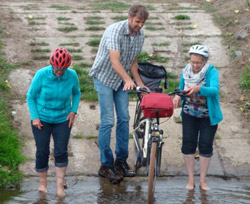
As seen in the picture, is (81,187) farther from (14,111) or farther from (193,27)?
(193,27)

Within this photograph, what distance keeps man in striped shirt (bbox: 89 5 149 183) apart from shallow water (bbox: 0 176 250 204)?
17cm

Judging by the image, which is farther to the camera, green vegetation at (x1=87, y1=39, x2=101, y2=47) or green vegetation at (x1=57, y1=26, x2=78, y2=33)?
green vegetation at (x1=57, y1=26, x2=78, y2=33)

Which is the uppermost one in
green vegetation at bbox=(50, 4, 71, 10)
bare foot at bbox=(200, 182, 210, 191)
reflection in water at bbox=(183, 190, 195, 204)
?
green vegetation at bbox=(50, 4, 71, 10)

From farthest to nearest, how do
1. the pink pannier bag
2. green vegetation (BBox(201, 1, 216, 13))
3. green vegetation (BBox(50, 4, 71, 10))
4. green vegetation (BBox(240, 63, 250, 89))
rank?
green vegetation (BBox(50, 4, 71, 10))
green vegetation (BBox(201, 1, 216, 13))
green vegetation (BBox(240, 63, 250, 89))
the pink pannier bag

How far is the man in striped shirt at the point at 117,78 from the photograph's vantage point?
233 inches

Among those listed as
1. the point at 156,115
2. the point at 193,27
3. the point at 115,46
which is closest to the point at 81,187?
the point at 156,115

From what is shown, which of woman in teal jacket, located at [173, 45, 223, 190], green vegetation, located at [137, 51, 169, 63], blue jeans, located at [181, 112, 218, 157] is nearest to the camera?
woman in teal jacket, located at [173, 45, 223, 190]

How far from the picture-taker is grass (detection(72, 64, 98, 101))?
8422mm

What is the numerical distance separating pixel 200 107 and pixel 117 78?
99cm

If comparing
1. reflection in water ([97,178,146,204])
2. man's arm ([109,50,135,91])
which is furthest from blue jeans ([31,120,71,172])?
man's arm ([109,50,135,91])

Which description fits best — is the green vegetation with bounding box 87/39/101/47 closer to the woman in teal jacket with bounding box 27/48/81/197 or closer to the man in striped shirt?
the man in striped shirt

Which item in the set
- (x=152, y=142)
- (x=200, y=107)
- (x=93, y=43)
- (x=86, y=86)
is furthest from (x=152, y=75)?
(x=93, y=43)

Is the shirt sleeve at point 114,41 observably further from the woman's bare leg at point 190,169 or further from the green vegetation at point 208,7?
the green vegetation at point 208,7

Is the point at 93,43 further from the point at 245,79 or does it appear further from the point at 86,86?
the point at 245,79
